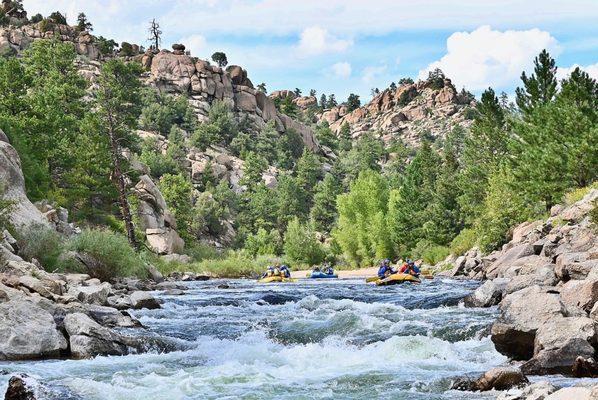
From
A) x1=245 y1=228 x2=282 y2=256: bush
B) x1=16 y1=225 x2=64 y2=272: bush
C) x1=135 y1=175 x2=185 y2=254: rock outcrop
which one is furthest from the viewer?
x1=245 y1=228 x2=282 y2=256: bush

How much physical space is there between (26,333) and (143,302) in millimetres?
7317

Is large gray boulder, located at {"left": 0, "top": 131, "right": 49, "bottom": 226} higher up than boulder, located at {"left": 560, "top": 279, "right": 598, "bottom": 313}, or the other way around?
large gray boulder, located at {"left": 0, "top": 131, "right": 49, "bottom": 226}

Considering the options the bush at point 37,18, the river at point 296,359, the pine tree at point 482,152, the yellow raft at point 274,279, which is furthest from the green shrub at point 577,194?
the bush at point 37,18

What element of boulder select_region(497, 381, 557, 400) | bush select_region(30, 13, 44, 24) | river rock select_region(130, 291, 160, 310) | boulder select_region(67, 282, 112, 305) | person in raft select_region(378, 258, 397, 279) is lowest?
person in raft select_region(378, 258, 397, 279)

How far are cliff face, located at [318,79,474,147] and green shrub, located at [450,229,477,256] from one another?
9976 centimetres

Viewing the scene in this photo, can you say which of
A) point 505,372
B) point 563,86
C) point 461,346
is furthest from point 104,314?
point 563,86

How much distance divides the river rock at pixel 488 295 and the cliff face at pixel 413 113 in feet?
422

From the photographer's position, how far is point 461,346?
42.5ft

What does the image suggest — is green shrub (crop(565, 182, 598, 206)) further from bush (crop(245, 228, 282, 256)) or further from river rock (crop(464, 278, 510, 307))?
bush (crop(245, 228, 282, 256))

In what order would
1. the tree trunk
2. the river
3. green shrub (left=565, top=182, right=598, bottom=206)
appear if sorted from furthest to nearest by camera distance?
the tree trunk, green shrub (left=565, top=182, right=598, bottom=206), the river

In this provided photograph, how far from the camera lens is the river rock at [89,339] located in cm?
1211

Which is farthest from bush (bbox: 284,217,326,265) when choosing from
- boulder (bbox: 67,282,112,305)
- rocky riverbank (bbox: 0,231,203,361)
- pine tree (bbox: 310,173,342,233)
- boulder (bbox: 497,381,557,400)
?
boulder (bbox: 497,381,557,400)

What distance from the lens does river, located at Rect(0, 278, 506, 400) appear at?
9711 millimetres

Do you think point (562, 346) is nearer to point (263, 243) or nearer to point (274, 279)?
point (274, 279)
